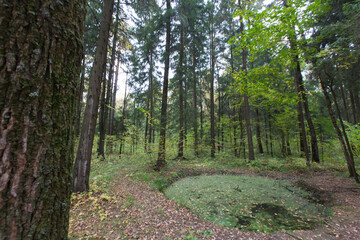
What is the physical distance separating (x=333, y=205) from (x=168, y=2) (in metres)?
11.8

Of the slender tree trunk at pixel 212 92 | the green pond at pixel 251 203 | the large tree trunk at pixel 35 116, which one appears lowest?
the green pond at pixel 251 203

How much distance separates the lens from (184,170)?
26.7 feet

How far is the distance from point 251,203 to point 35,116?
18.5 feet

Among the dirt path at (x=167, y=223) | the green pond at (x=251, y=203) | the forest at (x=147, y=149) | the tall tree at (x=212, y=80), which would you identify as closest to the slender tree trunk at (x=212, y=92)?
the tall tree at (x=212, y=80)

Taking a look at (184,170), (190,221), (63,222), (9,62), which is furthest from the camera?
(184,170)

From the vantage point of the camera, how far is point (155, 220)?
344 cm

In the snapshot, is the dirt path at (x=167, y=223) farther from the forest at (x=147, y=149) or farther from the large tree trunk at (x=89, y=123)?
the large tree trunk at (x=89, y=123)

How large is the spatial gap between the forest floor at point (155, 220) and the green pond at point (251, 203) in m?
0.29

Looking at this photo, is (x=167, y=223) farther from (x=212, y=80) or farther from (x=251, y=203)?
(x=212, y=80)

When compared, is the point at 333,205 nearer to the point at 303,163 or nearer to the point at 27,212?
the point at 303,163

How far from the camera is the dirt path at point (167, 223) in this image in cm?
296

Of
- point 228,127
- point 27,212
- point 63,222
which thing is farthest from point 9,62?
point 228,127

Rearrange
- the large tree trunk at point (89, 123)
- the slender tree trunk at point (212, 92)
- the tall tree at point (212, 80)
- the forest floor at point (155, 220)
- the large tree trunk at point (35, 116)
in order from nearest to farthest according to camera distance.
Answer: the large tree trunk at point (35, 116), the forest floor at point (155, 220), the large tree trunk at point (89, 123), the tall tree at point (212, 80), the slender tree trunk at point (212, 92)

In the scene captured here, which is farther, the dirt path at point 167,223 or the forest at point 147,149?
the dirt path at point 167,223
